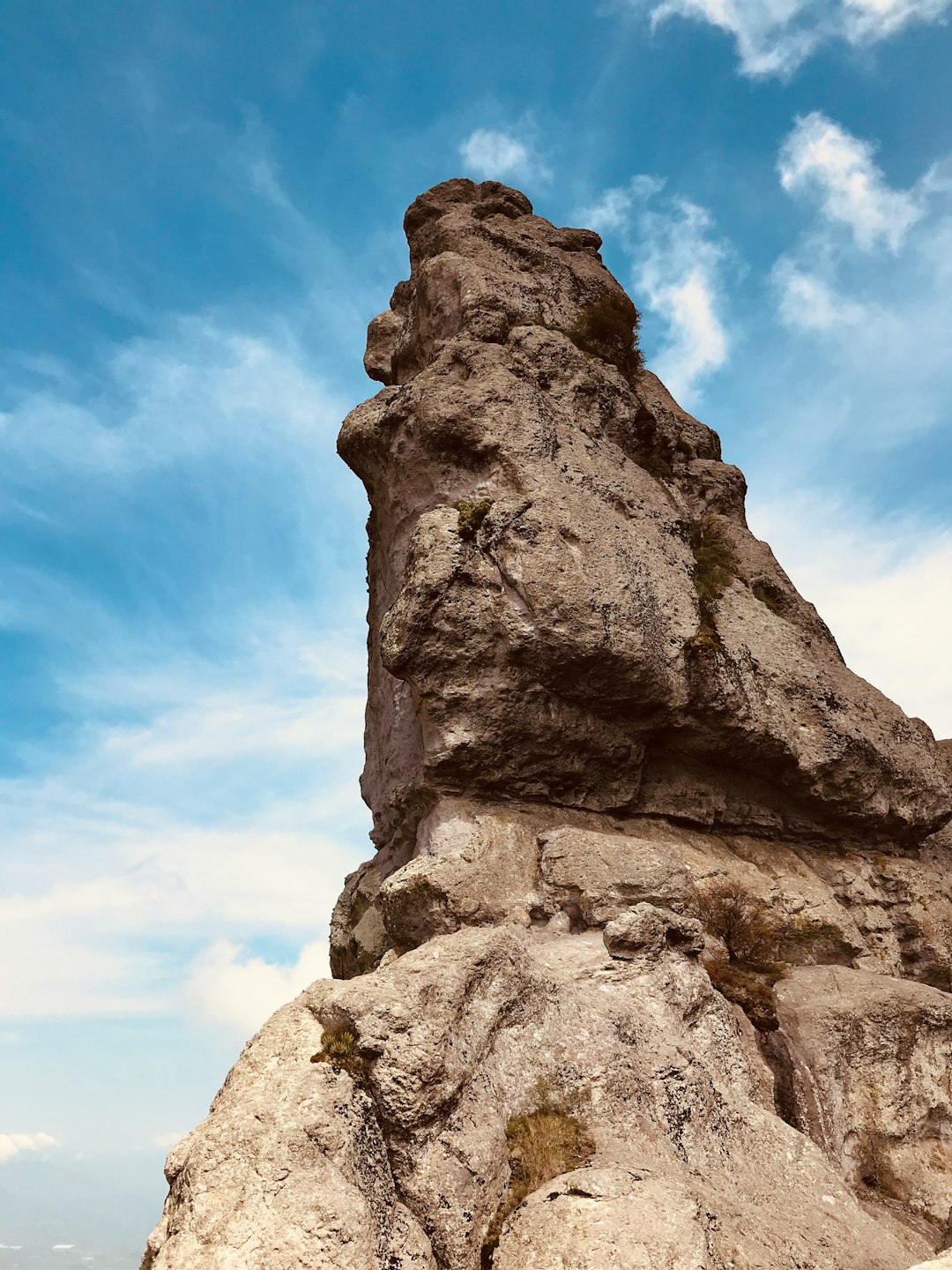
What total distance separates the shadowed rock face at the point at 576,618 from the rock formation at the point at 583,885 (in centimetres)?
6

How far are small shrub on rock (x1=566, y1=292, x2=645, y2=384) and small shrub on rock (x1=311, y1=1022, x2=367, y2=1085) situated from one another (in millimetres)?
14222

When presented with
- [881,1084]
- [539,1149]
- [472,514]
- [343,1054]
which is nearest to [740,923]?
[881,1084]

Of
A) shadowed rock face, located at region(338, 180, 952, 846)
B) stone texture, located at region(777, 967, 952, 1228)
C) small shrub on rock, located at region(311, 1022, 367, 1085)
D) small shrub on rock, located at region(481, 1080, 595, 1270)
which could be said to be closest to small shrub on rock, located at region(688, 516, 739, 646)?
shadowed rock face, located at region(338, 180, 952, 846)

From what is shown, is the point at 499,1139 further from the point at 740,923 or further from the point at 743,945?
the point at 740,923

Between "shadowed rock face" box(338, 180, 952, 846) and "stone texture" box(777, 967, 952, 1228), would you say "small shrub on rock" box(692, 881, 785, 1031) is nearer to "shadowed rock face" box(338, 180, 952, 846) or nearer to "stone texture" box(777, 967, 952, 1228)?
"stone texture" box(777, 967, 952, 1228)

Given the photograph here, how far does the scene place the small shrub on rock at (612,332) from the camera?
19047mm

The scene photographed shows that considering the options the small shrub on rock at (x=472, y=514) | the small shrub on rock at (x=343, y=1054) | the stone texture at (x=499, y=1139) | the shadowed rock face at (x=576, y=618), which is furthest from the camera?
the small shrub on rock at (x=472, y=514)

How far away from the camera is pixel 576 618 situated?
1342 cm

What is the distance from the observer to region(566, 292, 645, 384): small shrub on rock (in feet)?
62.5

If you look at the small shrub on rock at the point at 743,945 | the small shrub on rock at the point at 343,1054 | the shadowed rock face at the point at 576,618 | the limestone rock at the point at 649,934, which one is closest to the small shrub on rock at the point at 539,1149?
the small shrub on rock at the point at 343,1054

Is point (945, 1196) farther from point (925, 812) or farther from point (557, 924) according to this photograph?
point (925, 812)

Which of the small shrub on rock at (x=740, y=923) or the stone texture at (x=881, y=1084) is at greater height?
the small shrub on rock at (x=740, y=923)

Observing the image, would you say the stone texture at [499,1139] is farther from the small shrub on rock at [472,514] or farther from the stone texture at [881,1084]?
the small shrub on rock at [472,514]

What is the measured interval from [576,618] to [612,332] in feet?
27.9
